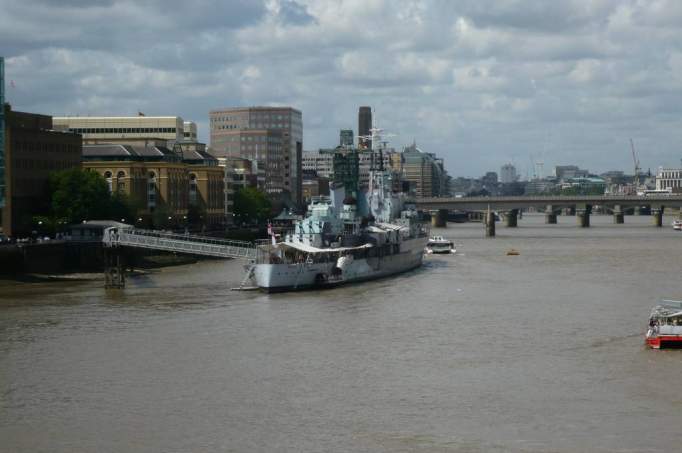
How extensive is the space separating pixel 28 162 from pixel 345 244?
3608cm

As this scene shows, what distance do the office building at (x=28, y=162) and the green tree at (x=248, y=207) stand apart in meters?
51.2

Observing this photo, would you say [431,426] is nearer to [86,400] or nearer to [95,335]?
[86,400]

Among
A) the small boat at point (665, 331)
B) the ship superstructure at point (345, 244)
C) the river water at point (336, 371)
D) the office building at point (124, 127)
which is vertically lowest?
the river water at point (336, 371)

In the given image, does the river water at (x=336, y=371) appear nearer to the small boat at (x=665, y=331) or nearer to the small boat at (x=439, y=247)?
the small boat at (x=665, y=331)

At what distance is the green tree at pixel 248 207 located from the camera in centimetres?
16925

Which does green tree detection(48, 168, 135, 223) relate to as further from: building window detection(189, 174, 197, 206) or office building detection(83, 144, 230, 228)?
building window detection(189, 174, 197, 206)

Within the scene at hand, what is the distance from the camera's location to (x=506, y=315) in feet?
212

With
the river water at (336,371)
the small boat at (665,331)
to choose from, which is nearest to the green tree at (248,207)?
the river water at (336,371)

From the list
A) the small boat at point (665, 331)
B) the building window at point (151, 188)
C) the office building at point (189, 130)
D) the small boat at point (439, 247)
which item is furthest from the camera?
Result: the office building at point (189, 130)

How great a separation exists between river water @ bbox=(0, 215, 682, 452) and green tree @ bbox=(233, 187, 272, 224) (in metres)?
88.8

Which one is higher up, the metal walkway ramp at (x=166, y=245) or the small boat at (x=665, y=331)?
the metal walkway ramp at (x=166, y=245)

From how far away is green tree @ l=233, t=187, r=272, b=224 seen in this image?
555 ft

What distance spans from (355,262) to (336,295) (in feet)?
31.8

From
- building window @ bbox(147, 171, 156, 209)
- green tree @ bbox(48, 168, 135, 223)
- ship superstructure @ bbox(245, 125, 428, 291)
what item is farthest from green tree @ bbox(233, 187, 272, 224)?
ship superstructure @ bbox(245, 125, 428, 291)
